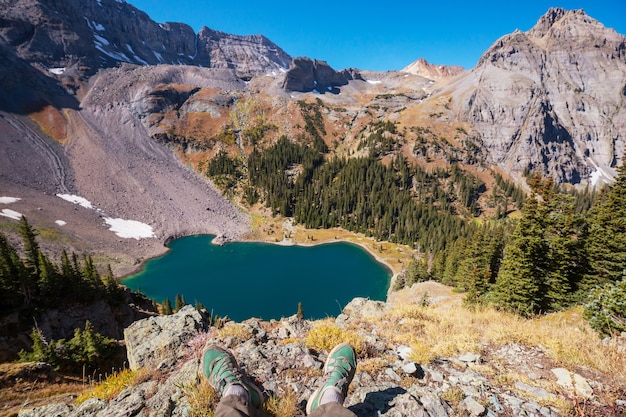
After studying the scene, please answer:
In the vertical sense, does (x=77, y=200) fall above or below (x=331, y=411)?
below

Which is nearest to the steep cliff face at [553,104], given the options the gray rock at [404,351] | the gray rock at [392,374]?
the gray rock at [404,351]

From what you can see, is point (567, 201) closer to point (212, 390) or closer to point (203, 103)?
point (212, 390)

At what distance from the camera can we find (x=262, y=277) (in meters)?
68.5

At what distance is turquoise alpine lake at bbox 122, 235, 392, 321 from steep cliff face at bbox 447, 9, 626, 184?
113721 mm

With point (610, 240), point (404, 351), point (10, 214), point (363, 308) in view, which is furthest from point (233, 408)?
point (10, 214)

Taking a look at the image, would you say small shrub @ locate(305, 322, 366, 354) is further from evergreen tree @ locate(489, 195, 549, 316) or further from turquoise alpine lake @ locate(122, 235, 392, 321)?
turquoise alpine lake @ locate(122, 235, 392, 321)

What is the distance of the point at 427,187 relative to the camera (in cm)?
12244

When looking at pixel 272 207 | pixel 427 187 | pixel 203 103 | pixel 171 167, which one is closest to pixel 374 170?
pixel 427 187

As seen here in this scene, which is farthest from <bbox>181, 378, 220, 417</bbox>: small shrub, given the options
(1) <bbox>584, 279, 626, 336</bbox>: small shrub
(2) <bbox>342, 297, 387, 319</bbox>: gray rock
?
(2) <bbox>342, 297, 387, 319</bbox>: gray rock

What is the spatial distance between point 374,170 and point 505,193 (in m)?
56.5

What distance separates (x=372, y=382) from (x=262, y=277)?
65198mm

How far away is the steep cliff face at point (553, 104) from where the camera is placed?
5694 inches

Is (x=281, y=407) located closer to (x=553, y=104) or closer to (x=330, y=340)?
(x=330, y=340)

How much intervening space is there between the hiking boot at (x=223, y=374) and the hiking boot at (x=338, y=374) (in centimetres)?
90
